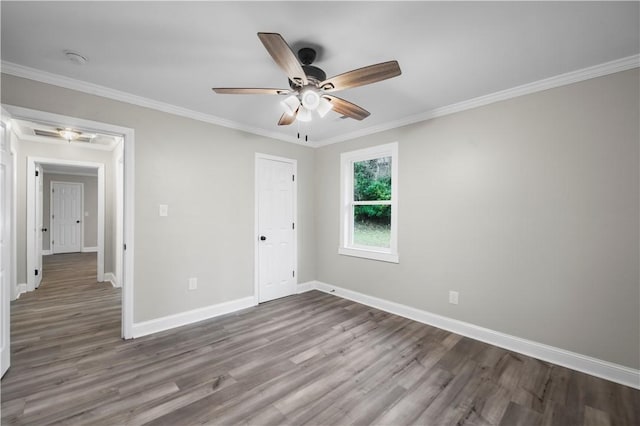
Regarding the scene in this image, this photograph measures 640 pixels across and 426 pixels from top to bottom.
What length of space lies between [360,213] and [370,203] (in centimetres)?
26

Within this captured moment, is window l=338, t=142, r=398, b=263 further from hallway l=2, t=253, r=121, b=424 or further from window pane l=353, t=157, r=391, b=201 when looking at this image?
hallway l=2, t=253, r=121, b=424

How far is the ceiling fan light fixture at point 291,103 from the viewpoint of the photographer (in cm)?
213

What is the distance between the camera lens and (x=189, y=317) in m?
3.24

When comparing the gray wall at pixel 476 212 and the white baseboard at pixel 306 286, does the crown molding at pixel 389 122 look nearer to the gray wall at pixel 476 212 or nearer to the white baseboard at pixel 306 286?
the gray wall at pixel 476 212

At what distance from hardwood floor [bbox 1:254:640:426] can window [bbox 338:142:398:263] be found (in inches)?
42.2

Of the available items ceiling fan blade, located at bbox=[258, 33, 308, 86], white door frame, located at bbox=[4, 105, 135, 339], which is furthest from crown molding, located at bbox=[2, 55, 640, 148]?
ceiling fan blade, located at bbox=[258, 33, 308, 86]

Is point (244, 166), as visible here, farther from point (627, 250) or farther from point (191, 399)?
point (627, 250)

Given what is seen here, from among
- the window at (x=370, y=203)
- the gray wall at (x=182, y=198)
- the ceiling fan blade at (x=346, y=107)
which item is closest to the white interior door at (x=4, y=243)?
the gray wall at (x=182, y=198)

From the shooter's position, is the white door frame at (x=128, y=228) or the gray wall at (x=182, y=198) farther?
the white door frame at (x=128, y=228)

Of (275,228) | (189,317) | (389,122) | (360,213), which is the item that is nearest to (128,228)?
(189,317)

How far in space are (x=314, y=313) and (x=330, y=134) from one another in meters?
2.58

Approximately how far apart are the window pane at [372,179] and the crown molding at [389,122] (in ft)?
1.47

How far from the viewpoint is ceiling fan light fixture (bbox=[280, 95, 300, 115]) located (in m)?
2.13

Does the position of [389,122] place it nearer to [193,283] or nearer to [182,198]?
[182,198]
